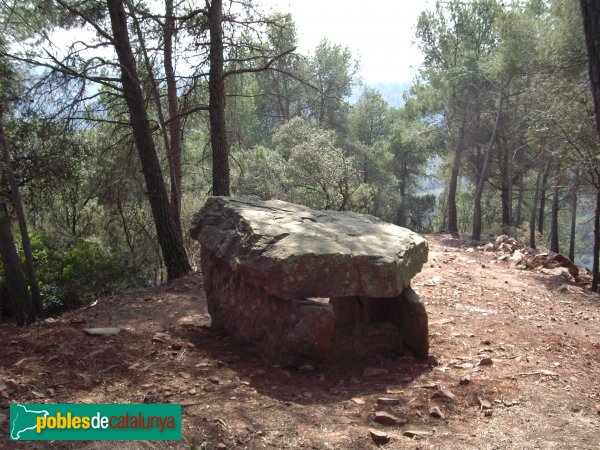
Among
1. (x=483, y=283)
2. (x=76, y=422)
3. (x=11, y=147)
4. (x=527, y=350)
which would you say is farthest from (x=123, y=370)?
(x=11, y=147)

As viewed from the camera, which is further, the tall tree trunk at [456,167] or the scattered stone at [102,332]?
the tall tree trunk at [456,167]

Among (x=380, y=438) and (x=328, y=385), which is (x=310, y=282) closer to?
(x=328, y=385)

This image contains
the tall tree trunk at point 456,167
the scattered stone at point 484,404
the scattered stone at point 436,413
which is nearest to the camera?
the scattered stone at point 436,413

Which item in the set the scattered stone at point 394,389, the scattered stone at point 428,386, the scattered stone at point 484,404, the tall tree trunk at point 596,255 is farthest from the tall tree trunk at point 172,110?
the tall tree trunk at point 596,255

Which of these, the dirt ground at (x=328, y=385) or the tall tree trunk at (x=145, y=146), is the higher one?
the tall tree trunk at (x=145, y=146)

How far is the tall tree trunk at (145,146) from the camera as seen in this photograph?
24.0 feet

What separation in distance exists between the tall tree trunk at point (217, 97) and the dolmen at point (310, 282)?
3.04 meters

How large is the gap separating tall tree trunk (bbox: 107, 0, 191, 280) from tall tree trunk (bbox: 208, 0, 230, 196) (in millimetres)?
961

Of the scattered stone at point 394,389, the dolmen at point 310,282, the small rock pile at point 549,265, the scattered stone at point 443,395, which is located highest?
the dolmen at point 310,282

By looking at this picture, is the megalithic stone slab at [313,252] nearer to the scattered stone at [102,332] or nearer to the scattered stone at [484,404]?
the scattered stone at [484,404]

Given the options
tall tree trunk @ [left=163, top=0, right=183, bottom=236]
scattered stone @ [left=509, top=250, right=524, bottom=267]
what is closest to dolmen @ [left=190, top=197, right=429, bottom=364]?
tall tree trunk @ [left=163, top=0, right=183, bottom=236]

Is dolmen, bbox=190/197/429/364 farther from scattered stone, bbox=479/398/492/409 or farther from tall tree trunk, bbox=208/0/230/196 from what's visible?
tall tree trunk, bbox=208/0/230/196

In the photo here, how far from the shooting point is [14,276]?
7.78 metres

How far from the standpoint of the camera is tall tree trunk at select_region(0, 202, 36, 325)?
7.74m
